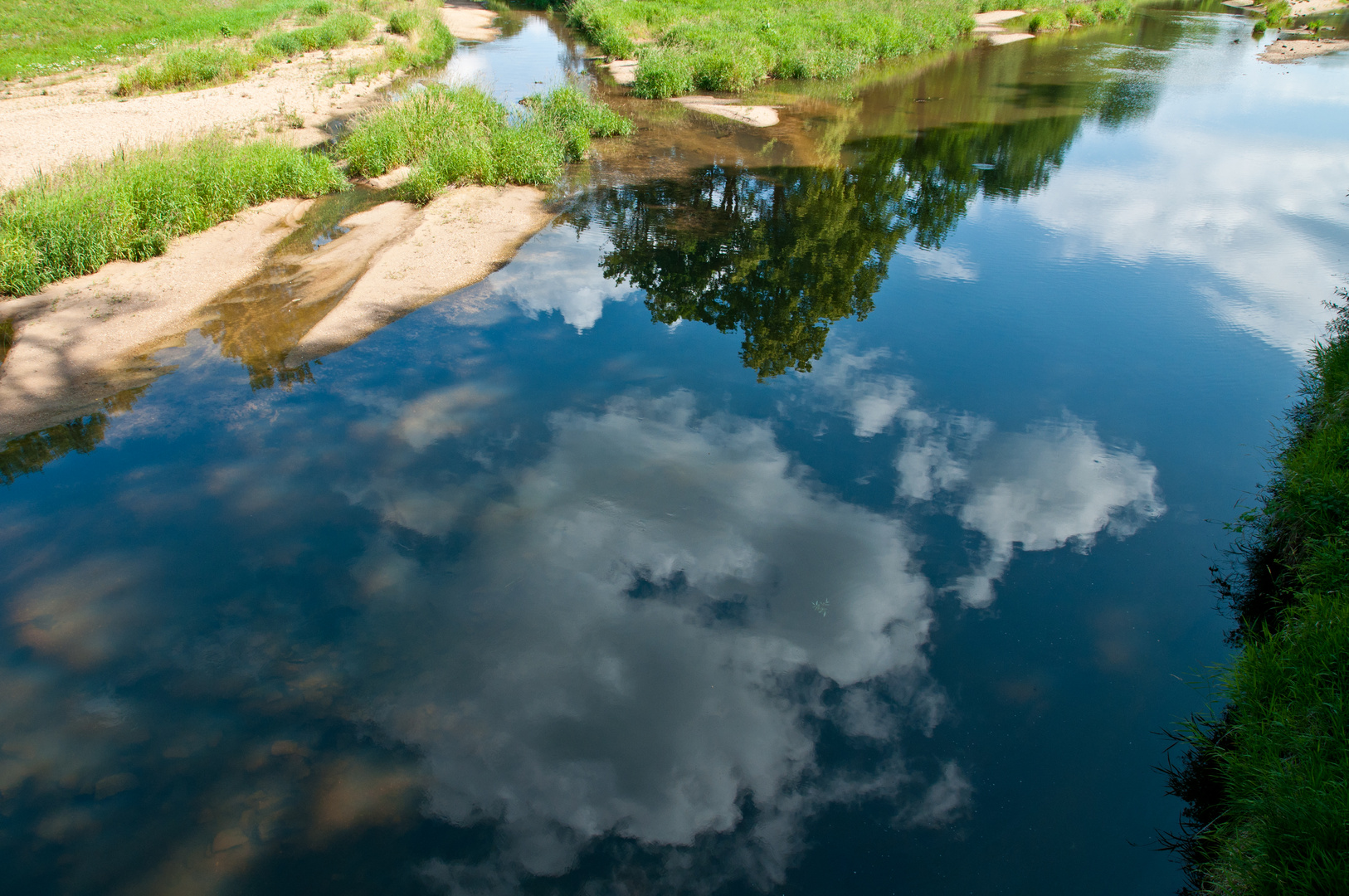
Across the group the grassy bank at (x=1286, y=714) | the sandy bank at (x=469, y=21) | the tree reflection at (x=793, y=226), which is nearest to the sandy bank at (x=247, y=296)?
the tree reflection at (x=793, y=226)

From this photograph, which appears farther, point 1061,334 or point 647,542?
point 1061,334

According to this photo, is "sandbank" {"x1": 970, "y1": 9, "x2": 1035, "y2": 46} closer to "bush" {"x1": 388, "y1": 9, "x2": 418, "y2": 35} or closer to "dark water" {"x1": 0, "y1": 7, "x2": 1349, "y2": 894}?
"bush" {"x1": 388, "y1": 9, "x2": 418, "y2": 35}

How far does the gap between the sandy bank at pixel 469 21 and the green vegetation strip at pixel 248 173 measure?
730 inches

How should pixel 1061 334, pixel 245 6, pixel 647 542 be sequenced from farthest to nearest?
pixel 245 6
pixel 1061 334
pixel 647 542

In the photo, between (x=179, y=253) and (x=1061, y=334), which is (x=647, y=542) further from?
(x=179, y=253)

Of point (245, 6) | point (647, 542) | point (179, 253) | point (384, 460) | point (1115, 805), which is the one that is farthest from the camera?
point (245, 6)

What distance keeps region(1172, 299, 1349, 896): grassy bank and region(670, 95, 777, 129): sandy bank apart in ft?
51.7

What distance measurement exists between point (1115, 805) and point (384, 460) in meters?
6.85

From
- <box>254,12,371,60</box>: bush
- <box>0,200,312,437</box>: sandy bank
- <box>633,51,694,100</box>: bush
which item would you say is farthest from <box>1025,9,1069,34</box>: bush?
<box>0,200,312,437</box>: sandy bank

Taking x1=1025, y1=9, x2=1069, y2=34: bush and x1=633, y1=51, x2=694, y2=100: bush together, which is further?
x1=1025, y1=9, x2=1069, y2=34: bush

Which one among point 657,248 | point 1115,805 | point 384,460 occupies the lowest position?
point 1115,805

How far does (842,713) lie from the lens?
17.4 ft

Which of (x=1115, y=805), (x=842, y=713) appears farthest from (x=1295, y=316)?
(x=842, y=713)

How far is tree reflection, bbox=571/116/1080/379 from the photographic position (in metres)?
10.8
